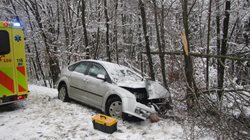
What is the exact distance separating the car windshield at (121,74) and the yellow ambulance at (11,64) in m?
2.71

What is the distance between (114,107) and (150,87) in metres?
1.21

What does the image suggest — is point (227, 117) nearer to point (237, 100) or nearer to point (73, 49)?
point (237, 100)

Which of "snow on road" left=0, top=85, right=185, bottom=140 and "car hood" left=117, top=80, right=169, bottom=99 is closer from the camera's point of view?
"snow on road" left=0, top=85, right=185, bottom=140

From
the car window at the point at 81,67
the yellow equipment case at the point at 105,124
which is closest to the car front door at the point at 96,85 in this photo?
the car window at the point at 81,67

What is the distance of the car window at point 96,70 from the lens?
806 centimetres

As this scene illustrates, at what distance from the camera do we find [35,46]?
1841cm

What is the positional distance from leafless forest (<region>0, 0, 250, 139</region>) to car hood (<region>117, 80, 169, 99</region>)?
0.27 metres

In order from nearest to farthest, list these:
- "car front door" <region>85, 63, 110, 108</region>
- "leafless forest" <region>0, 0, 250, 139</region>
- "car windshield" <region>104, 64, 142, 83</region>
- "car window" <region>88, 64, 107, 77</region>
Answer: "leafless forest" <region>0, 0, 250, 139</region>
"car front door" <region>85, 63, 110, 108</region>
"car windshield" <region>104, 64, 142, 83</region>
"car window" <region>88, 64, 107, 77</region>

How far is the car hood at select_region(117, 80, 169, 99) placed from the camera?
742cm

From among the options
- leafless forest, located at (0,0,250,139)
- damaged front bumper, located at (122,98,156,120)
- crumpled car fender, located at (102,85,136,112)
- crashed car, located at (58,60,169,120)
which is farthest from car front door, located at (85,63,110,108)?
leafless forest, located at (0,0,250,139)

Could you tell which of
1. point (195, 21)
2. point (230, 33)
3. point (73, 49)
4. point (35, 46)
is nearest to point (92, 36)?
point (73, 49)

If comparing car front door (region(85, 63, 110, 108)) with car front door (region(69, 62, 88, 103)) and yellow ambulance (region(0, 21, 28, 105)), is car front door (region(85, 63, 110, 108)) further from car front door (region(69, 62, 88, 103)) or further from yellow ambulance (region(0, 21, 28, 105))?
yellow ambulance (region(0, 21, 28, 105))

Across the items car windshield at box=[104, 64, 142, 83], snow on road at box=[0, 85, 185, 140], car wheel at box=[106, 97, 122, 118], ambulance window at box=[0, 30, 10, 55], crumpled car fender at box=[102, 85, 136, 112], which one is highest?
ambulance window at box=[0, 30, 10, 55]

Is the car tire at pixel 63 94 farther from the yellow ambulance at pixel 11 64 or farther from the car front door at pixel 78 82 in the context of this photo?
the yellow ambulance at pixel 11 64
